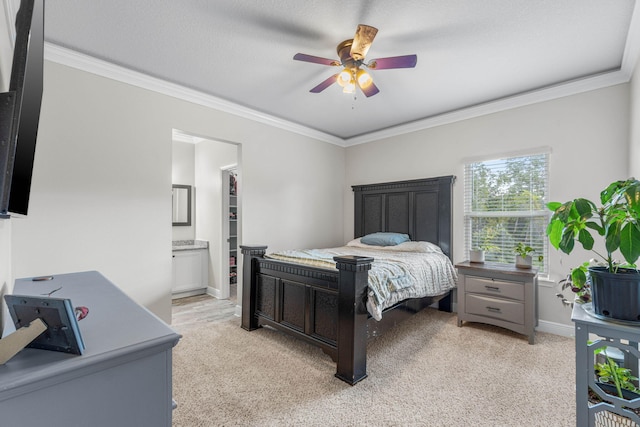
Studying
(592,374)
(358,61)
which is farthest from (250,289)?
(592,374)

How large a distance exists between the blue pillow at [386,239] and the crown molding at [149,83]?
1941 mm

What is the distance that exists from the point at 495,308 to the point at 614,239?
2057mm

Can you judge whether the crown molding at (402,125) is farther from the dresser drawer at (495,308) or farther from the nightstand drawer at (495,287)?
the dresser drawer at (495,308)

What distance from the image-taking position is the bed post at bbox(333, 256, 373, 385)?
2148mm

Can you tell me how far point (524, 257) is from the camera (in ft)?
10.3

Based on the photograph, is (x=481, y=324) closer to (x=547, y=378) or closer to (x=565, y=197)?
(x=547, y=378)

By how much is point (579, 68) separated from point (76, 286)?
4.25 meters

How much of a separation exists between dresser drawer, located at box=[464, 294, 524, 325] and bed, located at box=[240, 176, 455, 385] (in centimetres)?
39

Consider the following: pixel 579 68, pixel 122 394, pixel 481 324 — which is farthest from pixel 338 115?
pixel 122 394

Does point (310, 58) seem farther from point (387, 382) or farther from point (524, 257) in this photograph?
point (524, 257)

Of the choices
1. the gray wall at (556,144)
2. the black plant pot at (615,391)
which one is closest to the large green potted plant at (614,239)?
the black plant pot at (615,391)

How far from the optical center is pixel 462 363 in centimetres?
246

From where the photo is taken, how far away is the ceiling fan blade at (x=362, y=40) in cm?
197

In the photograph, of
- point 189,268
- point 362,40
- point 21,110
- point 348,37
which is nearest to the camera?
point 21,110
